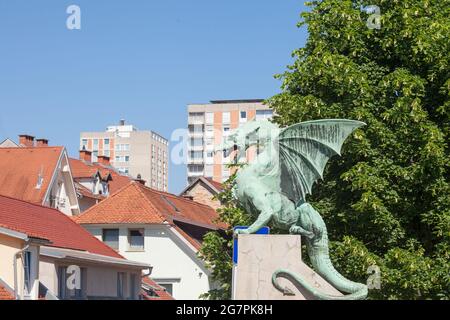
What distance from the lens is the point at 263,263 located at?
13.6m

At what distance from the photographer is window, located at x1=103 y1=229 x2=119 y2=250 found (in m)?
42.8

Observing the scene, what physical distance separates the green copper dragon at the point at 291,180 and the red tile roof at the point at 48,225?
15.3 metres

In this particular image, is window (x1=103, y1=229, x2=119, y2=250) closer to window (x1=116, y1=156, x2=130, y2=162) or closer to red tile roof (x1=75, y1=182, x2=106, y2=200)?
red tile roof (x1=75, y1=182, x2=106, y2=200)

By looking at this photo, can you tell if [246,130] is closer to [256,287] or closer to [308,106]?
[256,287]

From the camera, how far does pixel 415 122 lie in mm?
21578

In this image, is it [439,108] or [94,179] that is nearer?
[439,108]

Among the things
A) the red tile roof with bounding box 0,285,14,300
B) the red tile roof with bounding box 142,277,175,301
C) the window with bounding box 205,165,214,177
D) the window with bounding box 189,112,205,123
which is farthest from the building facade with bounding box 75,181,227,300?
the window with bounding box 205,165,214,177

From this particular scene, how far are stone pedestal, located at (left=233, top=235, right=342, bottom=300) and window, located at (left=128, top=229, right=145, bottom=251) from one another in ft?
95.4

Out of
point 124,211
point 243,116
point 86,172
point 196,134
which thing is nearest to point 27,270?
point 124,211

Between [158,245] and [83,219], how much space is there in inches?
158

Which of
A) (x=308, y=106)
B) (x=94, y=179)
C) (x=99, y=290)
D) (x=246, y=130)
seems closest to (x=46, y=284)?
(x=99, y=290)

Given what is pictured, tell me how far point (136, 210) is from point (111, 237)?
178 centimetres

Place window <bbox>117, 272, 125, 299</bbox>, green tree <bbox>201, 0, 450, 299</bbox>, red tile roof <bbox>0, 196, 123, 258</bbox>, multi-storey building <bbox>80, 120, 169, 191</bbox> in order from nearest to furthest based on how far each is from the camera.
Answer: green tree <bbox>201, 0, 450, 299</bbox> < red tile roof <bbox>0, 196, 123, 258</bbox> < window <bbox>117, 272, 125, 299</bbox> < multi-storey building <bbox>80, 120, 169, 191</bbox>

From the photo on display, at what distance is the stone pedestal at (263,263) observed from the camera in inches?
534
